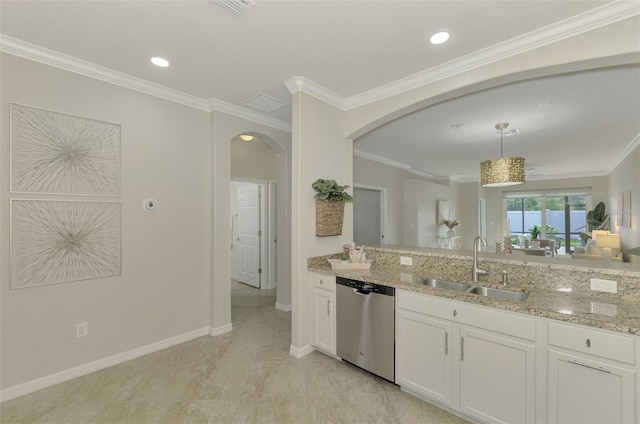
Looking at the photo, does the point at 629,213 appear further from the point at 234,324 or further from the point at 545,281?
the point at 234,324

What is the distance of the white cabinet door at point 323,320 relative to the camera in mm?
2664

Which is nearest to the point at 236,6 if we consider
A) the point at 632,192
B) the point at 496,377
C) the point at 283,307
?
the point at 496,377

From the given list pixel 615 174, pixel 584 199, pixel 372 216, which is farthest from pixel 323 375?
pixel 584 199

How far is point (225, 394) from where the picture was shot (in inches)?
86.7

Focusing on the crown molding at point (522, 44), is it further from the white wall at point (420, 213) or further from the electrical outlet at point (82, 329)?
the white wall at point (420, 213)

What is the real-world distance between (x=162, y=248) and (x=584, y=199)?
10776 millimetres

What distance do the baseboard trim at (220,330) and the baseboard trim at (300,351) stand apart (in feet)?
3.05

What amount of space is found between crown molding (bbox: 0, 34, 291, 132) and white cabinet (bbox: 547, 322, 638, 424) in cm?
345

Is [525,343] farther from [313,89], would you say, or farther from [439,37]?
[313,89]

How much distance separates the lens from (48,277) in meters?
2.29

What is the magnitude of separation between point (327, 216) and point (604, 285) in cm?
207

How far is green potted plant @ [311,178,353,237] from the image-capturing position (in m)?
2.79

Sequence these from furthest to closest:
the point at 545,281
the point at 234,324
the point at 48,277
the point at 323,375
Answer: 1. the point at 234,324
2. the point at 323,375
3. the point at 48,277
4. the point at 545,281

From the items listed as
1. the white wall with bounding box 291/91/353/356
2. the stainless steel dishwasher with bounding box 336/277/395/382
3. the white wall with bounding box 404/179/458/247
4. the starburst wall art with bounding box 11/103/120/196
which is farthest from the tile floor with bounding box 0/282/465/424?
the white wall with bounding box 404/179/458/247
